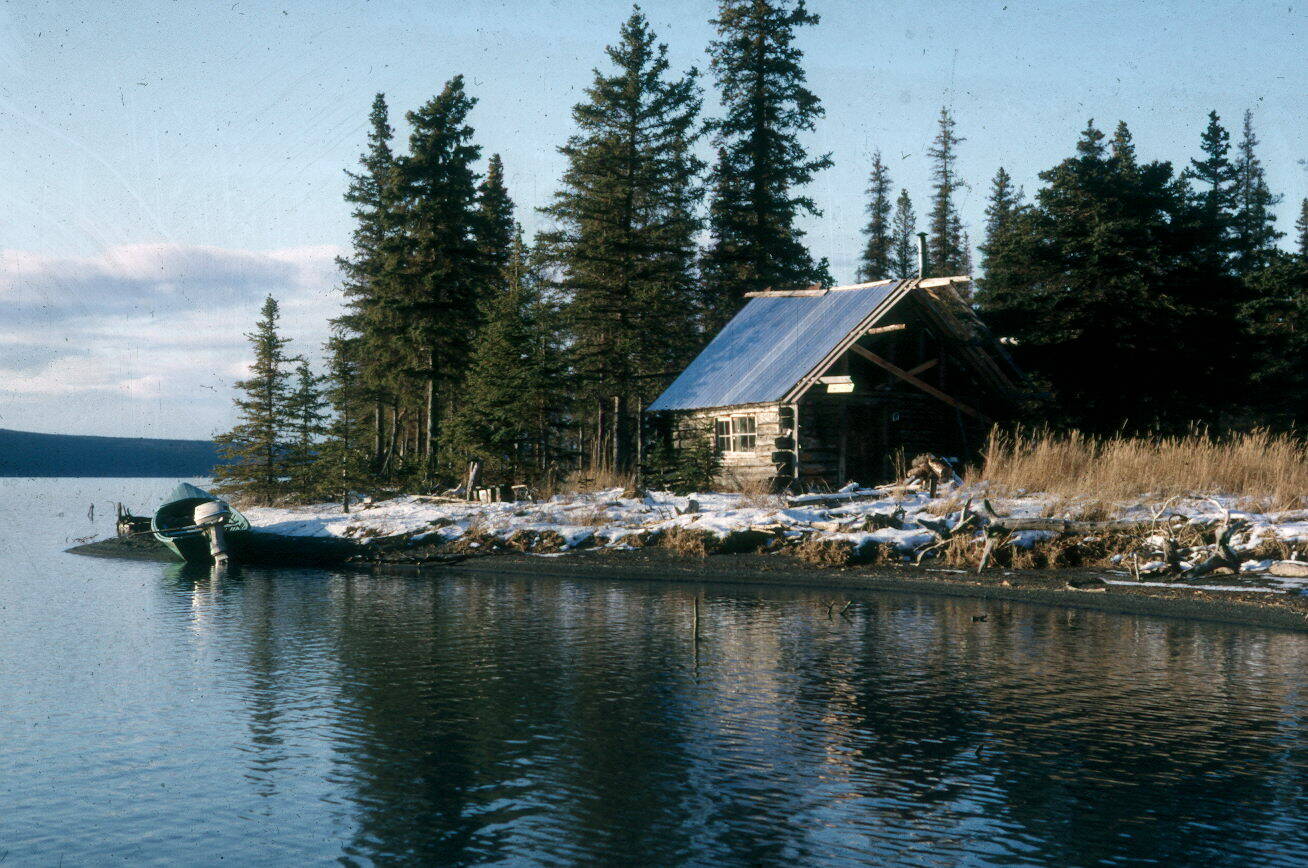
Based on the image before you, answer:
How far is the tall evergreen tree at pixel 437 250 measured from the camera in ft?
139

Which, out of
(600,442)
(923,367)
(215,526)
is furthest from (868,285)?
(215,526)

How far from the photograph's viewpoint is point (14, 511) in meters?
71.8

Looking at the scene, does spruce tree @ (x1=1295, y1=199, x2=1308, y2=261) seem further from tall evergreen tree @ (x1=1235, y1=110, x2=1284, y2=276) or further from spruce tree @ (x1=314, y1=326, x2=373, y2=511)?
spruce tree @ (x1=314, y1=326, x2=373, y2=511)

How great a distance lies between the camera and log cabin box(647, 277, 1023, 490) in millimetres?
31594

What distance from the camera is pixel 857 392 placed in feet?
107

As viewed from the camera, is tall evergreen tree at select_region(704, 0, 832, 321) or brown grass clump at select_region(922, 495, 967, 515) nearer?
brown grass clump at select_region(922, 495, 967, 515)

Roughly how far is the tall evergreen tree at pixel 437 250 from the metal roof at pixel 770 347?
10.2m

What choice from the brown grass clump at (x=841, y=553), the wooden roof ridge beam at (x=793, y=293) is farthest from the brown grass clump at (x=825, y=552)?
the wooden roof ridge beam at (x=793, y=293)

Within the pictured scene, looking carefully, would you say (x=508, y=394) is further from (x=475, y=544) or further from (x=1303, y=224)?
(x=1303, y=224)

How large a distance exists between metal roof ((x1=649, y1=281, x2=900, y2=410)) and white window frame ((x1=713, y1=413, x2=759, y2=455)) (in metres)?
0.80

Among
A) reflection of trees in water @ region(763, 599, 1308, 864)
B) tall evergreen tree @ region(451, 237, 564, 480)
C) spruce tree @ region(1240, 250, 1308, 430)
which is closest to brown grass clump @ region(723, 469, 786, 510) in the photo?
tall evergreen tree @ region(451, 237, 564, 480)

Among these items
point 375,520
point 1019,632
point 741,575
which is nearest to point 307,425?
point 375,520

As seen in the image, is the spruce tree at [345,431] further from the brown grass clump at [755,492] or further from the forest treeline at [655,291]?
the brown grass clump at [755,492]

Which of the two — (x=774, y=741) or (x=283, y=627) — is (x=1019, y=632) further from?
(x=283, y=627)
